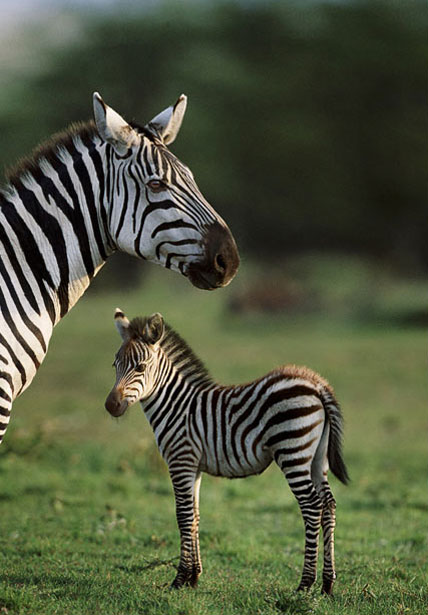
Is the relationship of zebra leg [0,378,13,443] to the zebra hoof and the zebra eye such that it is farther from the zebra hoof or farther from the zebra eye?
the zebra hoof

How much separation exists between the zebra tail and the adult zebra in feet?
3.37

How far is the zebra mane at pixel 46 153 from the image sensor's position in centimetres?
410

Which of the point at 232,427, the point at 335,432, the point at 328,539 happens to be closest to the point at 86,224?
the point at 232,427

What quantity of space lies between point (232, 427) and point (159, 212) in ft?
4.54

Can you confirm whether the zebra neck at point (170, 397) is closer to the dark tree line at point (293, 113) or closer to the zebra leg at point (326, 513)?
the zebra leg at point (326, 513)

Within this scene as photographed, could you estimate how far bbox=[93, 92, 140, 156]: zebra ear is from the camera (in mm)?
3803

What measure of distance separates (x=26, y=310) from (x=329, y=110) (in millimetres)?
36713

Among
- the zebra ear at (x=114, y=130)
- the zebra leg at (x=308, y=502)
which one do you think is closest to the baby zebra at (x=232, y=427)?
the zebra leg at (x=308, y=502)

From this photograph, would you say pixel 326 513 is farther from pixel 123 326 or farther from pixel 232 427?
pixel 123 326

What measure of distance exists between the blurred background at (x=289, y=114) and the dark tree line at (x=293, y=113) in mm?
70

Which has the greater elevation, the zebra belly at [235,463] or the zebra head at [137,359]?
the zebra head at [137,359]

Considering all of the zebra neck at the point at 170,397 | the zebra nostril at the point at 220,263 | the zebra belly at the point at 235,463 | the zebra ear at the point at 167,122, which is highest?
the zebra ear at the point at 167,122

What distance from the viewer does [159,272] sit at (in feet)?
123

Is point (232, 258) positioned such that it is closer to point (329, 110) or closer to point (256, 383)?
point (256, 383)
